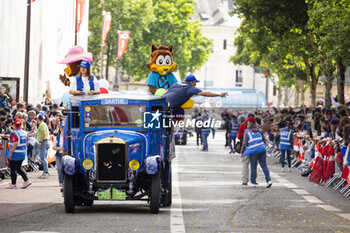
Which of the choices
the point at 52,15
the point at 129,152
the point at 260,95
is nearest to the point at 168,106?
the point at 129,152

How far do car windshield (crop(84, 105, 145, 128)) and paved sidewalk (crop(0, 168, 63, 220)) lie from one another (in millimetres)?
1833

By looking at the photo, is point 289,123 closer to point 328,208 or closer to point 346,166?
→ point 346,166

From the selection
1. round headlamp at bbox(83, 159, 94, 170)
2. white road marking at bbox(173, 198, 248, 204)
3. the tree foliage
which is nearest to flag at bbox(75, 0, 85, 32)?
the tree foliage

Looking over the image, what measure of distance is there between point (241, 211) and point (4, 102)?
13172 mm

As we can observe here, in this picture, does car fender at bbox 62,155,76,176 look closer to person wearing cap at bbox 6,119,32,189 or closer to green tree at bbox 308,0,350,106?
person wearing cap at bbox 6,119,32,189

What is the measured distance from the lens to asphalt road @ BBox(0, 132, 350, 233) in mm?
12297

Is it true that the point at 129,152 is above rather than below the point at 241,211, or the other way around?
above

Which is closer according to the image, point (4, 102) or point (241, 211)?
point (241, 211)

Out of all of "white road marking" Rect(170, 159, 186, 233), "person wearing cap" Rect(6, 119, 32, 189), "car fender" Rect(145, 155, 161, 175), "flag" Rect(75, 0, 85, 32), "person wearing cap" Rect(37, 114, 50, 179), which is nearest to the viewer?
"white road marking" Rect(170, 159, 186, 233)

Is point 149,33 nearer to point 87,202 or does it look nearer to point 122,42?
point 122,42

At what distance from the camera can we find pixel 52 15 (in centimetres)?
4600

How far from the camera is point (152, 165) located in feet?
45.6

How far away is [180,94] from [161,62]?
1534 millimetres

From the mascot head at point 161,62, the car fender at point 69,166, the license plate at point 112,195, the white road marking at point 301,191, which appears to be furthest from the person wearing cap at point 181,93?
the white road marking at point 301,191
